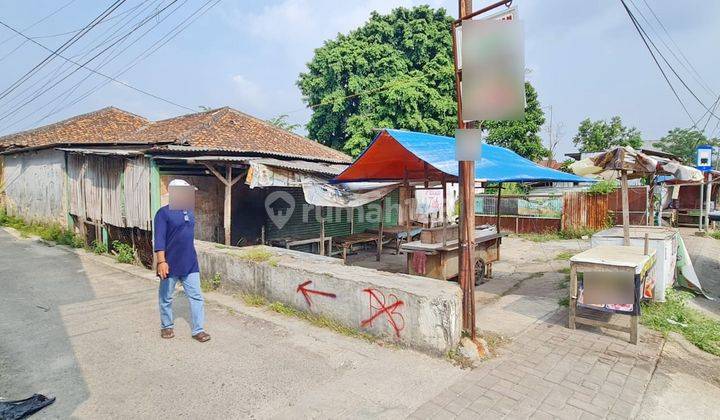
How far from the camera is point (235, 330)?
4.88m

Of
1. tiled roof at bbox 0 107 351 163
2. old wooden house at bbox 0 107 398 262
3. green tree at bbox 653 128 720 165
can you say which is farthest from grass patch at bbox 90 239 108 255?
green tree at bbox 653 128 720 165

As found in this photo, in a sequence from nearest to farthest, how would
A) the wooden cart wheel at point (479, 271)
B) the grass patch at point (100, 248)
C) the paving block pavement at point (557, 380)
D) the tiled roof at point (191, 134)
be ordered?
the paving block pavement at point (557, 380) → the wooden cart wheel at point (479, 271) → the tiled roof at point (191, 134) → the grass patch at point (100, 248)

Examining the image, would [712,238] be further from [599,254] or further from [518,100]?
[518,100]

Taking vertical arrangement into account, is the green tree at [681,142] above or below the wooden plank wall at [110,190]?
above

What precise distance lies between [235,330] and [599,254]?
486cm

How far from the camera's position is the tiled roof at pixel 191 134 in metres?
9.98

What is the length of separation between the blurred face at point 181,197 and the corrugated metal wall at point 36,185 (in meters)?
10.1

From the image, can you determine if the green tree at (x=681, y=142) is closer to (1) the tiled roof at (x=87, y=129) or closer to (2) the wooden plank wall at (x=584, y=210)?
(2) the wooden plank wall at (x=584, y=210)

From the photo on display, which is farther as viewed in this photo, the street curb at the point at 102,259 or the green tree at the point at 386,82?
the green tree at the point at 386,82

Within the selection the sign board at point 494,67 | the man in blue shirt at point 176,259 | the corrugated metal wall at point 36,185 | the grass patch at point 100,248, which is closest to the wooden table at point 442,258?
the sign board at point 494,67

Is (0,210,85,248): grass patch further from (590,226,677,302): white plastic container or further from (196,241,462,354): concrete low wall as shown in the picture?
(590,226,677,302): white plastic container

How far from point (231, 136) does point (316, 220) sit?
345cm

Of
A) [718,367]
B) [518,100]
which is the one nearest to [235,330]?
[518,100]

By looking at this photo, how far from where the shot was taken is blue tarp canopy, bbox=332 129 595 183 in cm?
629
